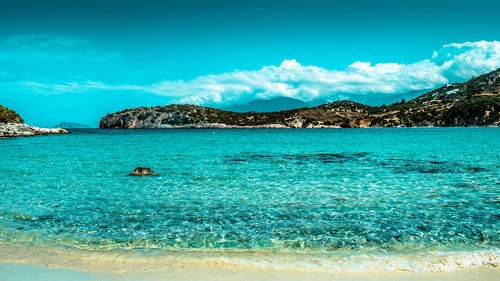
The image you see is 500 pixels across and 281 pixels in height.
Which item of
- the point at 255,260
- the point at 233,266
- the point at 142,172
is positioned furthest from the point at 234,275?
the point at 142,172

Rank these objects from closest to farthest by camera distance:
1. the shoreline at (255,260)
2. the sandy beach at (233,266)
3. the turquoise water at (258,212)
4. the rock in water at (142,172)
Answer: the sandy beach at (233,266) < the shoreline at (255,260) < the turquoise water at (258,212) < the rock in water at (142,172)

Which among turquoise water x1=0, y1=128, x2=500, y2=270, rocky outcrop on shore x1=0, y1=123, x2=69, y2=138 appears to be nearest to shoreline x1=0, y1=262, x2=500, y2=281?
turquoise water x1=0, y1=128, x2=500, y2=270

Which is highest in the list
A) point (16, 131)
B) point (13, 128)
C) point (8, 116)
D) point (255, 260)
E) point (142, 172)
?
point (8, 116)

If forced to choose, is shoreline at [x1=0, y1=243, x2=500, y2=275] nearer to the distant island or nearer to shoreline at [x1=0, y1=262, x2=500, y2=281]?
shoreline at [x1=0, y1=262, x2=500, y2=281]

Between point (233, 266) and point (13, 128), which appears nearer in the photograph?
point (233, 266)

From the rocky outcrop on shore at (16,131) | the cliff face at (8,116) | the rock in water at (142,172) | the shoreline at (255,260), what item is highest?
the cliff face at (8,116)

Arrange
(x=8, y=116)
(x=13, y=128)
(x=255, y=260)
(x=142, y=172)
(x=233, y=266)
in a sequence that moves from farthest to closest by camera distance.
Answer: (x=8, y=116) → (x=13, y=128) → (x=142, y=172) → (x=255, y=260) → (x=233, y=266)

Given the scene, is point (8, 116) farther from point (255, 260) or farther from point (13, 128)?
point (255, 260)

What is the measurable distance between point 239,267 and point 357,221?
18.9ft

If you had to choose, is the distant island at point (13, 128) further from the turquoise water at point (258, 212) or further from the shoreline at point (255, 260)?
the shoreline at point (255, 260)

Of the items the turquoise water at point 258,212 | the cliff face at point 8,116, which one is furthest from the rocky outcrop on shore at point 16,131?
the turquoise water at point 258,212

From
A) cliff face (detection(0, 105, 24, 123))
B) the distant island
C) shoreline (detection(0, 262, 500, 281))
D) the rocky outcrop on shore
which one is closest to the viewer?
shoreline (detection(0, 262, 500, 281))

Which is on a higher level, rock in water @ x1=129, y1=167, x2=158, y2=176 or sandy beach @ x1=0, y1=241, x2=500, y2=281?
rock in water @ x1=129, y1=167, x2=158, y2=176

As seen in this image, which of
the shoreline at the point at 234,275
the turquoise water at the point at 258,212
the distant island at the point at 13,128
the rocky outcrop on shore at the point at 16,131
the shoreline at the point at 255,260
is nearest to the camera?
the shoreline at the point at 234,275
